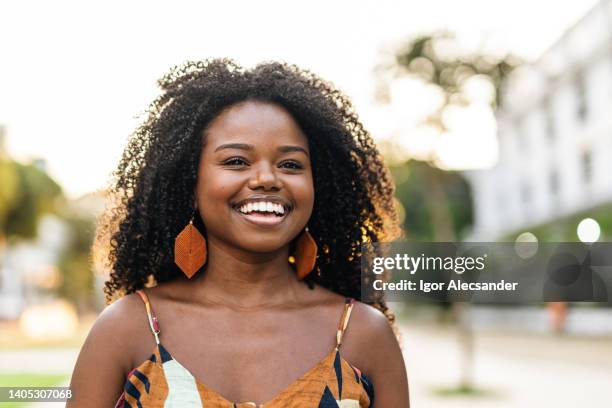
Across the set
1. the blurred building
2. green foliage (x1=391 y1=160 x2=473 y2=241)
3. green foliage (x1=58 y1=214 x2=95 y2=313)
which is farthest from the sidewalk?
green foliage (x1=58 y1=214 x2=95 y2=313)

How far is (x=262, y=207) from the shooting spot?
2125 millimetres

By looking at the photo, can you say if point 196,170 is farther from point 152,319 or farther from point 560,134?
point 560,134

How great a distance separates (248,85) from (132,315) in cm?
67

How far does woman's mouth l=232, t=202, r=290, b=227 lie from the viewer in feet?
6.98

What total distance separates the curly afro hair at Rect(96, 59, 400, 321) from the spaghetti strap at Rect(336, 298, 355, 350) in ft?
0.45

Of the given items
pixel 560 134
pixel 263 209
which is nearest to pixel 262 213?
pixel 263 209

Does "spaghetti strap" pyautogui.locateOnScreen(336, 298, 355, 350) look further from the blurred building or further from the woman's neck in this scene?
the blurred building

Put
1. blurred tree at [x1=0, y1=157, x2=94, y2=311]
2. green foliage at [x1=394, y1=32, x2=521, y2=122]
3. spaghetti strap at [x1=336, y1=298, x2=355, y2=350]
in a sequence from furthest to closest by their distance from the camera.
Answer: blurred tree at [x1=0, y1=157, x2=94, y2=311] < green foliage at [x1=394, y1=32, x2=521, y2=122] < spaghetti strap at [x1=336, y1=298, x2=355, y2=350]

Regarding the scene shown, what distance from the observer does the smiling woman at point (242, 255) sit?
211 centimetres

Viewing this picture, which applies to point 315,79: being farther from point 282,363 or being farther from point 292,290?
point 282,363

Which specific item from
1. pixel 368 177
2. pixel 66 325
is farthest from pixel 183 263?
pixel 66 325

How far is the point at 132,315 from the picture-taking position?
7.11 feet

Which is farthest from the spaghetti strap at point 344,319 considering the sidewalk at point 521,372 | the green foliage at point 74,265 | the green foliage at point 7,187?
the green foliage at point 74,265

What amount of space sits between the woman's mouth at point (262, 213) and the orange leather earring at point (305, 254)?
30 centimetres
